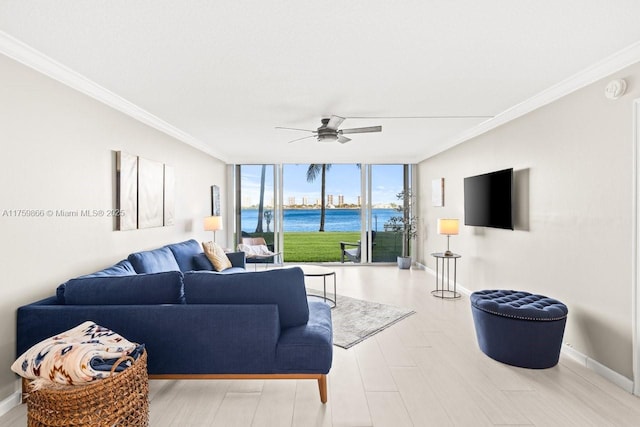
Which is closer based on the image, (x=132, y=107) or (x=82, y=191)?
(x=82, y=191)

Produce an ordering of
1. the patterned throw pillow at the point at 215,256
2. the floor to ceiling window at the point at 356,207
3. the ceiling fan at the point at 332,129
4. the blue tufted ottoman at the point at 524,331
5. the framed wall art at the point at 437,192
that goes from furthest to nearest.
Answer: the floor to ceiling window at the point at 356,207 → the framed wall art at the point at 437,192 → the patterned throw pillow at the point at 215,256 → the ceiling fan at the point at 332,129 → the blue tufted ottoman at the point at 524,331

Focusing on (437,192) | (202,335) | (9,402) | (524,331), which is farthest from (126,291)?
(437,192)

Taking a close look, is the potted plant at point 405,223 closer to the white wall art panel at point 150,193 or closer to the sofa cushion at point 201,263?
the sofa cushion at point 201,263

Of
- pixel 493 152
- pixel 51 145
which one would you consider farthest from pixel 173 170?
pixel 493 152

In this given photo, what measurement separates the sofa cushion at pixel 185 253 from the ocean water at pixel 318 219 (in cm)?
307

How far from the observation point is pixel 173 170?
16.6ft

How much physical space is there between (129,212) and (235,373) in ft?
7.67

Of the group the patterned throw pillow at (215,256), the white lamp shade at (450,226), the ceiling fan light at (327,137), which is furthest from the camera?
the white lamp shade at (450,226)

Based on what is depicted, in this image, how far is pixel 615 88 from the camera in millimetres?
2646

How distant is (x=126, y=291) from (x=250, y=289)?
0.88 m

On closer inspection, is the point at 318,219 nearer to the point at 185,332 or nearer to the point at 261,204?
the point at 261,204

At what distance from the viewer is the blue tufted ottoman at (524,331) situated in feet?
9.43

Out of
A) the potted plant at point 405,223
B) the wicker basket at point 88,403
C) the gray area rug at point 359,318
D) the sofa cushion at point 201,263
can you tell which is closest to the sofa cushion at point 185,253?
the sofa cushion at point 201,263

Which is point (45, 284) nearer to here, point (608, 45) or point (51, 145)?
point (51, 145)
